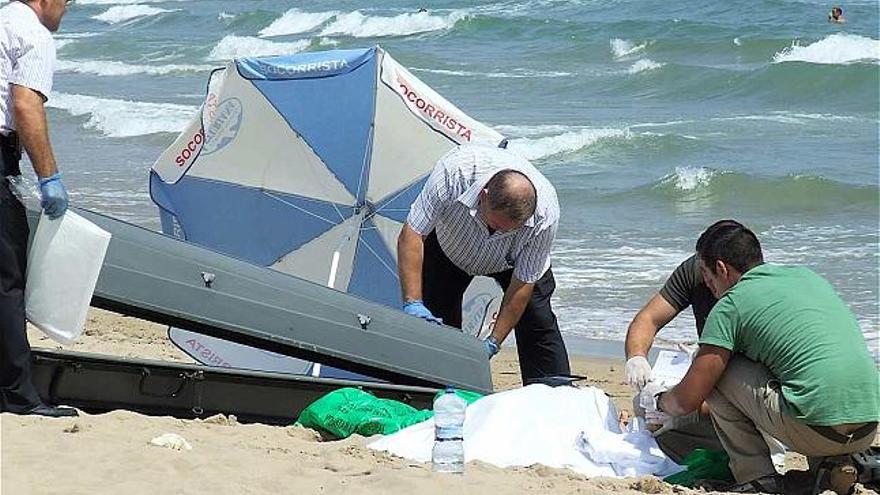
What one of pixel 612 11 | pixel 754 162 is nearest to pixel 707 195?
pixel 754 162

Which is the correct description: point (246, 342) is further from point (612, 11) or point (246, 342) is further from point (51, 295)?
point (612, 11)

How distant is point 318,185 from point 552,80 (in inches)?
656

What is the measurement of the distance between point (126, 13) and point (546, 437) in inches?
1549

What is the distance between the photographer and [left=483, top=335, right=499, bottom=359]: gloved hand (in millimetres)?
6516

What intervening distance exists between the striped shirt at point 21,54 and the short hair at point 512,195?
186 cm

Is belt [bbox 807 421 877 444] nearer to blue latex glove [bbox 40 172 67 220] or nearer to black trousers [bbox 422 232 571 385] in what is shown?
black trousers [bbox 422 232 571 385]

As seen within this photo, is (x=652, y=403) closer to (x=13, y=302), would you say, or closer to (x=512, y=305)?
(x=512, y=305)

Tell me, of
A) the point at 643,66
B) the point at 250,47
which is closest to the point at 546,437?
the point at 643,66

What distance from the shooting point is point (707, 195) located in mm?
14688

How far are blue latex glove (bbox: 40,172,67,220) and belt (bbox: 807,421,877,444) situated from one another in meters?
2.98

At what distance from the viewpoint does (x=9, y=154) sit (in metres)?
5.65

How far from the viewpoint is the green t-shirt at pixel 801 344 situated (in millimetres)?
5066

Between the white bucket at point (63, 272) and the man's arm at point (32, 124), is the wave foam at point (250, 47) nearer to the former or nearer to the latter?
the white bucket at point (63, 272)

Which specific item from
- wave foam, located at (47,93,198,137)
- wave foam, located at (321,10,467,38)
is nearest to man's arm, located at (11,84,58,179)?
wave foam, located at (47,93,198,137)
